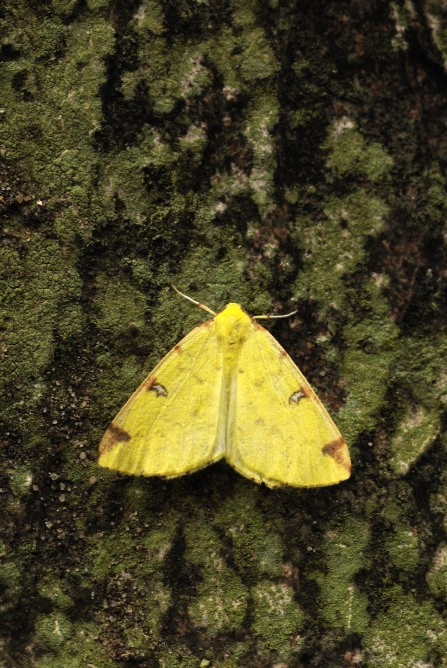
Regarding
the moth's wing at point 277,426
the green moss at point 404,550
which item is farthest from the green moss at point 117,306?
the green moss at point 404,550

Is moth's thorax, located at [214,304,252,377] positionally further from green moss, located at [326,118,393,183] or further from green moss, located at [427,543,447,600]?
green moss, located at [427,543,447,600]

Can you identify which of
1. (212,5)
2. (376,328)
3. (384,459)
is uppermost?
(212,5)

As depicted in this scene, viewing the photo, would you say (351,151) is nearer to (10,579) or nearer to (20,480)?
(20,480)

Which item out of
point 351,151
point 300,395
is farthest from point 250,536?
point 351,151

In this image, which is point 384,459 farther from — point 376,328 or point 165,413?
point 165,413

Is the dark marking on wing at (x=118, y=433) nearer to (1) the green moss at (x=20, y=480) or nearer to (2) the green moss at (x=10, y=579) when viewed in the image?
(1) the green moss at (x=20, y=480)

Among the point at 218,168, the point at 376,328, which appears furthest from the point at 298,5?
the point at 376,328

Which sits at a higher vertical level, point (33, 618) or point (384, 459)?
point (384, 459)
